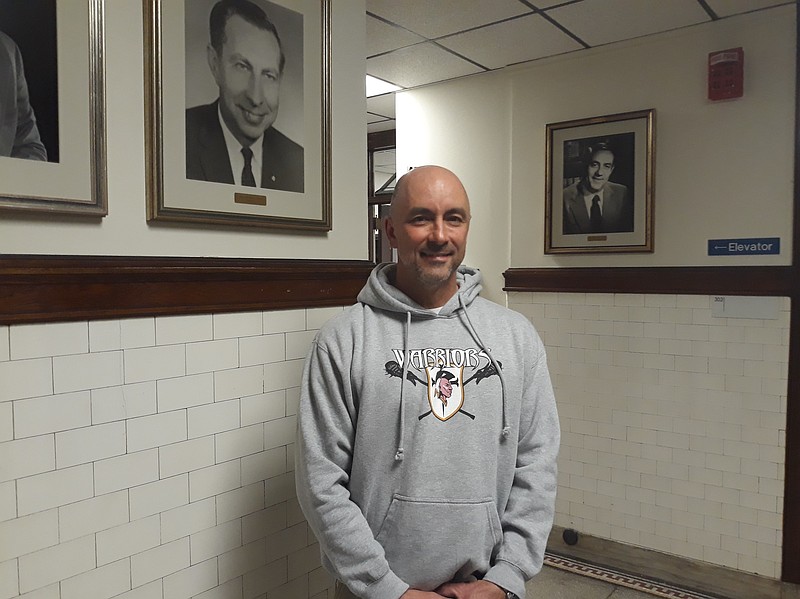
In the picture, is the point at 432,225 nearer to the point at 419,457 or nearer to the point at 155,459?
the point at 419,457

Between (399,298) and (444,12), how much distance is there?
1.75 meters

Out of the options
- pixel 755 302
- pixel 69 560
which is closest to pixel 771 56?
pixel 755 302

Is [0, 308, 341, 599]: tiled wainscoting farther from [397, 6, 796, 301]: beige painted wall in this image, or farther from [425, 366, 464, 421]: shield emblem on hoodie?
[397, 6, 796, 301]: beige painted wall

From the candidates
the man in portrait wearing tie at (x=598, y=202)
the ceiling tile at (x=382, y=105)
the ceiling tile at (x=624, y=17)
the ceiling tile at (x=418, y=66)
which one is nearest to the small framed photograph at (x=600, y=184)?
the man in portrait wearing tie at (x=598, y=202)

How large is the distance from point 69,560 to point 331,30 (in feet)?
5.25

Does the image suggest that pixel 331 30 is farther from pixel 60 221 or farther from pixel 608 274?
pixel 608 274

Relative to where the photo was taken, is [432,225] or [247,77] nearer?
[432,225]

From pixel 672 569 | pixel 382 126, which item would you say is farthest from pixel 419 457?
pixel 382 126

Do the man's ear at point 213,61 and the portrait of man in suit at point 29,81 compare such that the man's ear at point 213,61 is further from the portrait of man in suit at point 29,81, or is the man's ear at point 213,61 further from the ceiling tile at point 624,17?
the ceiling tile at point 624,17

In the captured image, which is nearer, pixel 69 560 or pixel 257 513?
pixel 69 560

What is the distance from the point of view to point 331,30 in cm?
186

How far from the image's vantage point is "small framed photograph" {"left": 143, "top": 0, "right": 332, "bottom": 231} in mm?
1447

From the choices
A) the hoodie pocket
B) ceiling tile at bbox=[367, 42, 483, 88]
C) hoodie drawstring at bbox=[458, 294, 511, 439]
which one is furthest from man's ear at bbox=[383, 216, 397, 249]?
ceiling tile at bbox=[367, 42, 483, 88]

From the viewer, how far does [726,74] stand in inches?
106
